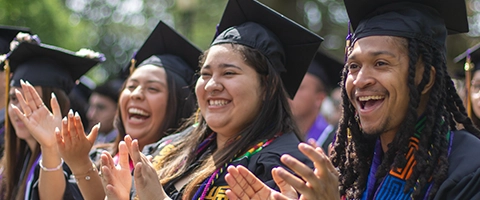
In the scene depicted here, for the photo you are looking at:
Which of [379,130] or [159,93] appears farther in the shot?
[159,93]

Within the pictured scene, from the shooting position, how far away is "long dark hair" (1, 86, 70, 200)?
15.4 ft

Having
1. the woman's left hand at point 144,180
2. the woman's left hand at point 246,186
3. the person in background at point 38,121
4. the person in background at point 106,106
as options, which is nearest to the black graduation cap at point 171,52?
the person in background at point 38,121

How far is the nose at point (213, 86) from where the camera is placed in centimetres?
343

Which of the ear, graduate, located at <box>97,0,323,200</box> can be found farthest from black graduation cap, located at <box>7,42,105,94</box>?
the ear

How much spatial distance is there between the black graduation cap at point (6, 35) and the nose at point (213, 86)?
9.50 feet

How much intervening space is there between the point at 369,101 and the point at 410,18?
421 millimetres

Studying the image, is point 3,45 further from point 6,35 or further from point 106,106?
point 106,106

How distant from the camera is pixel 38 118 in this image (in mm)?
4082

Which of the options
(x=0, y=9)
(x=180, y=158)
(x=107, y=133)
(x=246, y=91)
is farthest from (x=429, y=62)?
(x=0, y=9)

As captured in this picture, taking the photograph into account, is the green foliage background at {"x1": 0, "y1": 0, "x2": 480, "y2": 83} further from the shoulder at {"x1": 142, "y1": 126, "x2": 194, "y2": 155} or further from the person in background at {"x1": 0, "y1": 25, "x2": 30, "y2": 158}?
the shoulder at {"x1": 142, "y1": 126, "x2": 194, "y2": 155}

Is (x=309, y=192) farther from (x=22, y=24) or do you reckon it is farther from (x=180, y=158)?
(x=22, y=24)

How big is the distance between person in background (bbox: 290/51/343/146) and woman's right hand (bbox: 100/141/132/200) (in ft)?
11.3

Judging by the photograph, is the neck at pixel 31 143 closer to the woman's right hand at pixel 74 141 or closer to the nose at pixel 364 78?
the woman's right hand at pixel 74 141

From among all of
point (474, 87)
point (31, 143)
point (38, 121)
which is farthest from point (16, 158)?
point (474, 87)
